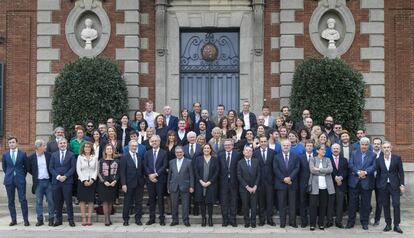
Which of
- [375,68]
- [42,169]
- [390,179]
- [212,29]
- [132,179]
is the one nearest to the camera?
[390,179]

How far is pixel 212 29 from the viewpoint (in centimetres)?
1534

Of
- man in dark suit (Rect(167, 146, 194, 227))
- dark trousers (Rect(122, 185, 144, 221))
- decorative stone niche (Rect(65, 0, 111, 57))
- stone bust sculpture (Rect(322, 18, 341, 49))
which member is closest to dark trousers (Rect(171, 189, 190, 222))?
man in dark suit (Rect(167, 146, 194, 227))

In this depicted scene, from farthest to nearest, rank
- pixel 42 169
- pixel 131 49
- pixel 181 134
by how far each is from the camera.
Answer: pixel 131 49 → pixel 181 134 → pixel 42 169

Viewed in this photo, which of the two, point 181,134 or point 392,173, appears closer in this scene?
point 392,173

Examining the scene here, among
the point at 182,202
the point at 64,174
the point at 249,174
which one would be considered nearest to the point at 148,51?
the point at 64,174

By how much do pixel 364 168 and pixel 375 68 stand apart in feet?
14.6

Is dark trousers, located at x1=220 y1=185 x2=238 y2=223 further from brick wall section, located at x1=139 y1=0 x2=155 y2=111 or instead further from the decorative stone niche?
the decorative stone niche

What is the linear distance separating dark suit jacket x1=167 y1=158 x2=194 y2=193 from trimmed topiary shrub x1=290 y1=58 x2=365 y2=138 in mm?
3711

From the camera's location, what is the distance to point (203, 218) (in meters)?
11.3

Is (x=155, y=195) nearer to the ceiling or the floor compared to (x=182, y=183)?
nearer to the floor

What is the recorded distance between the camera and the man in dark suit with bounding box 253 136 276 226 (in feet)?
36.8

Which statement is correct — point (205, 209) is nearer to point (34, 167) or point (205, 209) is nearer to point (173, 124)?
point (173, 124)

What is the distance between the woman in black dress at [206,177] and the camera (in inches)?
440

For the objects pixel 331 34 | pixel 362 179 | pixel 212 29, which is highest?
pixel 212 29
